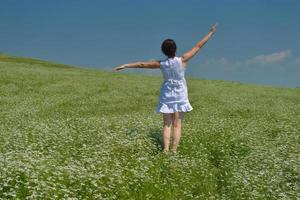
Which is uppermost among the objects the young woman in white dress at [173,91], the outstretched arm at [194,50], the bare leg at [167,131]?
the outstretched arm at [194,50]

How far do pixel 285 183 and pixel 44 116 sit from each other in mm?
15993

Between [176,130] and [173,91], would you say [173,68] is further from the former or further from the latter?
[176,130]

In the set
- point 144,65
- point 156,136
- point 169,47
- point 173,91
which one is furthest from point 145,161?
point 169,47

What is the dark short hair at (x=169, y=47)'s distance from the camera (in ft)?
46.5

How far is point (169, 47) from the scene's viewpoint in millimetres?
14289

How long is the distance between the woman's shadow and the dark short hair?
9.19ft

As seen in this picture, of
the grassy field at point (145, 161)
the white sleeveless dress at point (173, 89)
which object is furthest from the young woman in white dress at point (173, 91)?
the grassy field at point (145, 161)

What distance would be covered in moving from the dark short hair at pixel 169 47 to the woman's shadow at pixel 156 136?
110 inches

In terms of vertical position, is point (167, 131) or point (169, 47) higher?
point (169, 47)

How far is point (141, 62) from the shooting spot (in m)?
14.6

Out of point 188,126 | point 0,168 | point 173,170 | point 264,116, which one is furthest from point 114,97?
point 0,168

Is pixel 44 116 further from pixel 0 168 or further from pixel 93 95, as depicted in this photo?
pixel 0 168

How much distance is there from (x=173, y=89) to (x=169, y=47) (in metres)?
1.32

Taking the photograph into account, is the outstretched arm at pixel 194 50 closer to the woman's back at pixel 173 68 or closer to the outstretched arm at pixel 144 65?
the woman's back at pixel 173 68
